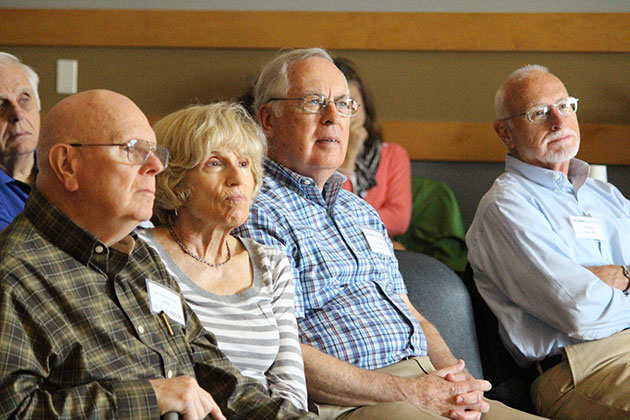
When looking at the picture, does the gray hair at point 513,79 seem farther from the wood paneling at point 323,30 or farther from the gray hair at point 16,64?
the gray hair at point 16,64

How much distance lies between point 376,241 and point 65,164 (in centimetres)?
112

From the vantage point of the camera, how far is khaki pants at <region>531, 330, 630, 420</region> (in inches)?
91.5

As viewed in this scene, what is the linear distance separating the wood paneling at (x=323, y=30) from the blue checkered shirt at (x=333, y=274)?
218 centimetres

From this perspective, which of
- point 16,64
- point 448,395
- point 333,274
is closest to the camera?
point 448,395

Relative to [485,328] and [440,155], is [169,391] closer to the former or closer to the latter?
[485,328]

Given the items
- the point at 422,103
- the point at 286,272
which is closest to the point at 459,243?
the point at 422,103

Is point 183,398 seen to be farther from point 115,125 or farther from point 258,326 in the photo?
point 115,125

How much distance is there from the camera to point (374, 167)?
3986 millimetres

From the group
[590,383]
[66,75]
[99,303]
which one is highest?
[99,303]

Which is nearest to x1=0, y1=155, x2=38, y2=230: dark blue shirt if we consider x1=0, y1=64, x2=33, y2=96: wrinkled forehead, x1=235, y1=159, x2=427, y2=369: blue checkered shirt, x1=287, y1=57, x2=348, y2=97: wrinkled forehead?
x1=0, y1=64, x2=33, y2=96: wrinkled forehead

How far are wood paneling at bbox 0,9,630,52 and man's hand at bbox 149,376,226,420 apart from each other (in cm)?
316

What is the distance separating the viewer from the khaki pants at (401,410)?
183 centimetres

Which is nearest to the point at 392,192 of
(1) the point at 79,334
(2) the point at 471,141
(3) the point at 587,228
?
(2) the point at 471,141

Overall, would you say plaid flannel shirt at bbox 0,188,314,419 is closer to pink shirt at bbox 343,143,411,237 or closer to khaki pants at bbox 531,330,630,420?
khaki pants at bbox 531,330,630,420
